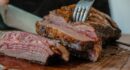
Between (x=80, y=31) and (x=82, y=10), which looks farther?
(x=82, y=10)

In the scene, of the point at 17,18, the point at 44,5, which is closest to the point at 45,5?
the point at 44,5

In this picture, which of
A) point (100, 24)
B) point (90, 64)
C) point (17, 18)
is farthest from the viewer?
point (17, 18)

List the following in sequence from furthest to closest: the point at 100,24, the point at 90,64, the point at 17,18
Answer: the point at 17,18, the point at 100,24, the point at 90,64

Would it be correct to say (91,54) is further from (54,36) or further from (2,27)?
(2,27)

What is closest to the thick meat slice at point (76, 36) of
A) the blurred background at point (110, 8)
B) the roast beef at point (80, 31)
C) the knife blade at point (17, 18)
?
the roast beef at point (80, 31)

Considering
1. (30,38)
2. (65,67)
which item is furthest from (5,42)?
(65,67)

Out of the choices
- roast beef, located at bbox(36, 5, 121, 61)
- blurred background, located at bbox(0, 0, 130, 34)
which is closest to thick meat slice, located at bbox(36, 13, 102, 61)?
roast beef, located at bbox(36, 5, 121, 61)

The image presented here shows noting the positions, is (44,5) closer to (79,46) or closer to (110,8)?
(110,8)
